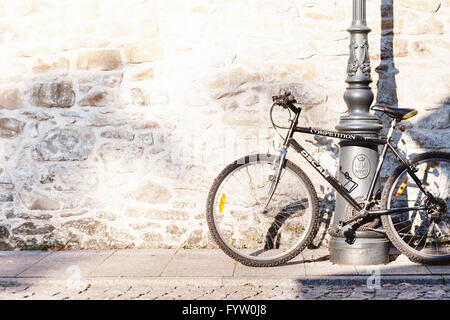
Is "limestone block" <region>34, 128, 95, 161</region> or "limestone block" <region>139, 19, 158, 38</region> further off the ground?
"limestone block" <region>139, 19, 158, 38</region>

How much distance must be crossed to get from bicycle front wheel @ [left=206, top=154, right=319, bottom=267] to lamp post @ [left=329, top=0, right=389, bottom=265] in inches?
11.9

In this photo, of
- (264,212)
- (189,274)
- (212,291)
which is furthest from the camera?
(264,212)

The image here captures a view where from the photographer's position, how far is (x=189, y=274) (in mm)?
5594

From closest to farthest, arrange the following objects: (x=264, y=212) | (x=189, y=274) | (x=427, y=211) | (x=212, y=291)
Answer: (x=212, y=291), (x=189, y=274), (x=264, y=212), (x=427, y=211)

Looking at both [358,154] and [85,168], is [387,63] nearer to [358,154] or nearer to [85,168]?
[358,154]

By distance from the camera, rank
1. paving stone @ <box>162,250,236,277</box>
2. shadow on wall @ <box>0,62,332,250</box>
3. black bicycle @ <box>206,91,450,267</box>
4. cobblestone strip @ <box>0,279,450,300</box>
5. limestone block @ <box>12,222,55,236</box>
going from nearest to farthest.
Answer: cobblestone strip @ <box>0,279,450,300</box>, paving stone @ <box>162,250,236,277</box>, black bicycle @ <box>206,91,450,267</box>, shadow on wall @ <box>0,62,332,250</box>, limestone block @ <box>12,222,55,236</box>

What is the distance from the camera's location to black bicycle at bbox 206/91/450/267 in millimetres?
5777

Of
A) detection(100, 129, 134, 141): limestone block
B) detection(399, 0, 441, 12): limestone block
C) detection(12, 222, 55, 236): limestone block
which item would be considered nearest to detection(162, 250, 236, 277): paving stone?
detection(100, 129, 134, 141): limestone block

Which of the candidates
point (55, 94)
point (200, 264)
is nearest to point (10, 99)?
point (55, 94)

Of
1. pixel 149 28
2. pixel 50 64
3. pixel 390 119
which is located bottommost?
pixel 390 119

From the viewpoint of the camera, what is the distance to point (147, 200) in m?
6.62

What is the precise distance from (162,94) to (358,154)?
1828 mm

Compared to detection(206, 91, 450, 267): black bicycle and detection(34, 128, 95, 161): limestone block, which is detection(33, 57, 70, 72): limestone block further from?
detection(206, 91, 450, 267): black bicycle
